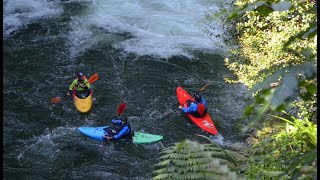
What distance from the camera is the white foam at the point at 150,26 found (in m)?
11.0

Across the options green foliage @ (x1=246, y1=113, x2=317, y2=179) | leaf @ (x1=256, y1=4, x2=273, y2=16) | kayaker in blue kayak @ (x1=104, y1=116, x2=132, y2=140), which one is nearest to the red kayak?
kayaker in blue kayak @ (x1=104, y1=116, x2=132, y2=140)

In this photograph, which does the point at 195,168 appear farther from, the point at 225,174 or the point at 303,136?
the point at 303,136

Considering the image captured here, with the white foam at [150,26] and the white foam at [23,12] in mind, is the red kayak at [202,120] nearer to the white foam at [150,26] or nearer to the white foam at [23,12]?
the white foam at [150,26]

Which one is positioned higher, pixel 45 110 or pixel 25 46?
pixel 25 46

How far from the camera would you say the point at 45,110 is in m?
8.54

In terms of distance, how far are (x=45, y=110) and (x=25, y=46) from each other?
2909 mm

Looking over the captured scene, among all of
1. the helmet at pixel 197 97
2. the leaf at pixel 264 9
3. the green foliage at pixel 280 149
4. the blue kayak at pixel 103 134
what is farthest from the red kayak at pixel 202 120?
the leaf at pixel 264 9

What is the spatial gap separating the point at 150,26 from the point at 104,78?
3207 mm

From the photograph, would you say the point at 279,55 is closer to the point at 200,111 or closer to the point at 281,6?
the point at 200,111

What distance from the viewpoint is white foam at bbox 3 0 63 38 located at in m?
11.5

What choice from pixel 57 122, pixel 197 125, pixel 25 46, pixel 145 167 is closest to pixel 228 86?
pixel 197 125

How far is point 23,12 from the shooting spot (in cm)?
1221

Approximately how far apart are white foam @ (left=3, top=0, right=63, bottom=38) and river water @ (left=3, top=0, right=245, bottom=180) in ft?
0.10

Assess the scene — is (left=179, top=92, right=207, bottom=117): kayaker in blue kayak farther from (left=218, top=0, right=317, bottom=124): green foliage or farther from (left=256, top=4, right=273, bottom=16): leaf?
(left=256, top=4, right=273, bottom=16): leaf
